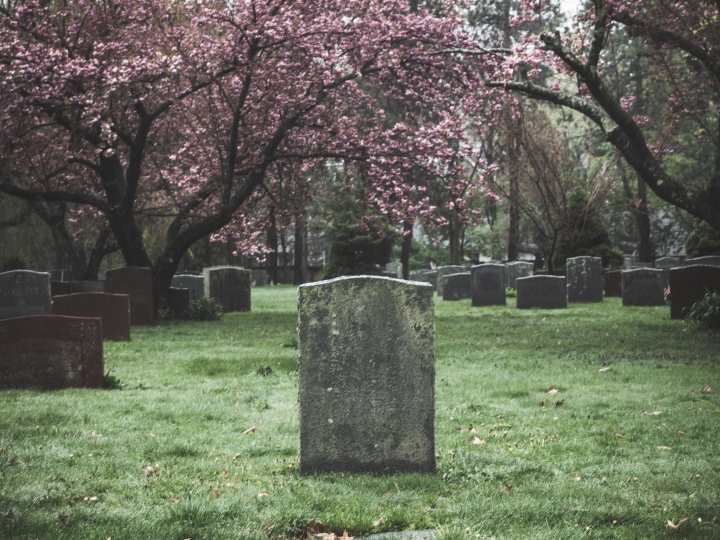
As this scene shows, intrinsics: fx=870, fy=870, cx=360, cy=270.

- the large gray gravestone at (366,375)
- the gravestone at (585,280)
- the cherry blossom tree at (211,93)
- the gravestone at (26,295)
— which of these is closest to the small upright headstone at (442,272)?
the gravestone at (585,280)

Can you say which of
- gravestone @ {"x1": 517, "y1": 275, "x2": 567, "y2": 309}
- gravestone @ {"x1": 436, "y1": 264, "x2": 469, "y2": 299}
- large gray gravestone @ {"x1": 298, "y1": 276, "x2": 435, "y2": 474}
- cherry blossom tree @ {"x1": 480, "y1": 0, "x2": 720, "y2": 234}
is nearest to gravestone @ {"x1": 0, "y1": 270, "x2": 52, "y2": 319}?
cherry blossom tree @ {"x1": 480, "y1": 0, "x2": 720, "y2": 234}

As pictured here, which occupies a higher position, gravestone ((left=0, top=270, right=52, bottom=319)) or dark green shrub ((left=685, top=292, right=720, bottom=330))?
gravestone ((left=0, top=270, right=52, bottom=319))

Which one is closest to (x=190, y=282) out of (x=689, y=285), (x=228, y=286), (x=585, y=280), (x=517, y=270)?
(x=228, y=286)

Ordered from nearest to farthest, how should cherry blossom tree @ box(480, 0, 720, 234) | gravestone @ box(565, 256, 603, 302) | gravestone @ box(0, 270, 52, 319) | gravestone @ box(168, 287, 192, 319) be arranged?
gravestone @ box(0, 270, 52, 319), cherry blossom tree @ box(480, 0, 720, 234), gravestone @ box(168, 287, 192, 319), gravestone @ box(565, 256, 603, 302)

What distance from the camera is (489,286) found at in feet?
80.9

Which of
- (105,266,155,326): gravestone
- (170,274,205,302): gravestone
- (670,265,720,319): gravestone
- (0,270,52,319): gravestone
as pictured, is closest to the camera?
(0,270,52,319): gravestone

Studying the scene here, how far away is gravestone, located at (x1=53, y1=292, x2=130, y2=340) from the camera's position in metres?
14.3

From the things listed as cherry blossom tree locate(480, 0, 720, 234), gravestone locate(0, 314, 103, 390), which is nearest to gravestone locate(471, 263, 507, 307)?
cherry blossom tree locate(480, 0, 720, 234)

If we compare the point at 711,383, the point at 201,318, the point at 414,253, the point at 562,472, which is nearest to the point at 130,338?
the point at 201,318

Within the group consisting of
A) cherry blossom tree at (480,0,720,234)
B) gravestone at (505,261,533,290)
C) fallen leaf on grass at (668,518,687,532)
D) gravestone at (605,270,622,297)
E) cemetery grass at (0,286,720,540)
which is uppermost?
cherry blossom tree at (480,0,720,234)

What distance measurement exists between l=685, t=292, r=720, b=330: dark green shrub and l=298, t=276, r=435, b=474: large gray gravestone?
1133cm

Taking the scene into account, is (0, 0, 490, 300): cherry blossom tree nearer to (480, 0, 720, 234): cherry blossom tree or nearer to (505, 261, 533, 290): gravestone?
(480, 0, 720, 234): cherry blossom tree

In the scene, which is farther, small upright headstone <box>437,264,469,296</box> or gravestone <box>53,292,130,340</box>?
small upright headstone <box>437,264,469,296</box>

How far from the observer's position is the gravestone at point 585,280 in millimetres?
25094
